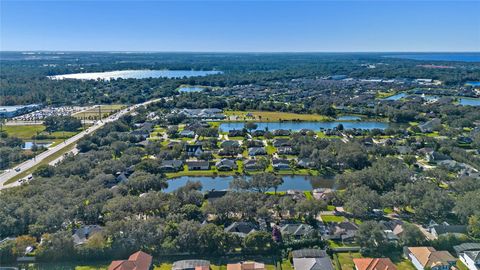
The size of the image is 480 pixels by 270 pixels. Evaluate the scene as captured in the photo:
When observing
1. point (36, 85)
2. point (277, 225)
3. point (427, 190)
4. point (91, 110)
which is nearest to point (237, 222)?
point (277, 225)

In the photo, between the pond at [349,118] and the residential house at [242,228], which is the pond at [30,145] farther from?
the pond at [349,118]

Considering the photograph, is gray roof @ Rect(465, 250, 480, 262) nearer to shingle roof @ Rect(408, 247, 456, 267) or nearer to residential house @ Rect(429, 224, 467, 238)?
shingle roof @ Rect(408, 247, 456, 267)

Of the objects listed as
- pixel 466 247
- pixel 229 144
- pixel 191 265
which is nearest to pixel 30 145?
pixel 229 144

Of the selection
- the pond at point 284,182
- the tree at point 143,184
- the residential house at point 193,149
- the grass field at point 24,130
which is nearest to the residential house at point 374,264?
the pond at point 284,182

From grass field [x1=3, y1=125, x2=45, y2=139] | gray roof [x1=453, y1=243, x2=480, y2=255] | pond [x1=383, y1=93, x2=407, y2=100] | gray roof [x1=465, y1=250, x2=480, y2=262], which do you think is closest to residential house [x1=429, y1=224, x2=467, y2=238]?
gray roof [x1=453, y1=243, x2=480, y2=255]

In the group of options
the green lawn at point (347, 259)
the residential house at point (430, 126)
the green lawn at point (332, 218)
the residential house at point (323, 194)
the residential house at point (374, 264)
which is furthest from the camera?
the residential house at point (430, 126)

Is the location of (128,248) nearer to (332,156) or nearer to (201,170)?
(201,170)
